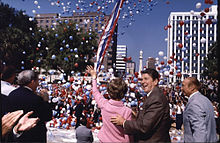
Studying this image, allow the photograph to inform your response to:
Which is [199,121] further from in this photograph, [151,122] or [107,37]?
[107,37]

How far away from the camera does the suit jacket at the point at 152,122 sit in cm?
201

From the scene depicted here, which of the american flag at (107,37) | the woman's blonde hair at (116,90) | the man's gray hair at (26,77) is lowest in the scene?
the woman's blonde hair at (116,90)

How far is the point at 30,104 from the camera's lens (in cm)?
221

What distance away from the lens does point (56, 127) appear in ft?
25.6

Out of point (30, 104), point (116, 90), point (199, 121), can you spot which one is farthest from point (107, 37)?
point (199, 121)

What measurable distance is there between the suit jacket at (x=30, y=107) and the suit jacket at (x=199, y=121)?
1.82 m

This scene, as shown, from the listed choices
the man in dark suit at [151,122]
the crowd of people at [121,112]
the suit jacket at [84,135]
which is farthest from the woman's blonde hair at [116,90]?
the suit jacket at [84,135]

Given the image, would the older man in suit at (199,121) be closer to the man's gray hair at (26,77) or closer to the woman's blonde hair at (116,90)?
the woman's blonde hair at (116,90)

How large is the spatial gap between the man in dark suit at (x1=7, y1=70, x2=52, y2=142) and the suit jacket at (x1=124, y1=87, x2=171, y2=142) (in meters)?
1.08

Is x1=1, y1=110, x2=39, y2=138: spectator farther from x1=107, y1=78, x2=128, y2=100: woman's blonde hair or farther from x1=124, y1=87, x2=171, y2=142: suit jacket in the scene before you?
x1=124, y1=87, x2=171, y2=142: suit jacket

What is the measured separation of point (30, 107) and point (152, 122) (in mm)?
1441

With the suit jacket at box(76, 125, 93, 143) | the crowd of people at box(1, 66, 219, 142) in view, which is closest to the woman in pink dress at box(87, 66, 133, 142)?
the crowd of people at box(1, 66, 219, 142)

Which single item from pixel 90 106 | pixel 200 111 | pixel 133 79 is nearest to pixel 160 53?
pixel 133 79

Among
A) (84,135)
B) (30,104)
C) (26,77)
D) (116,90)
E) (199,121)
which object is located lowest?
(84,135)
